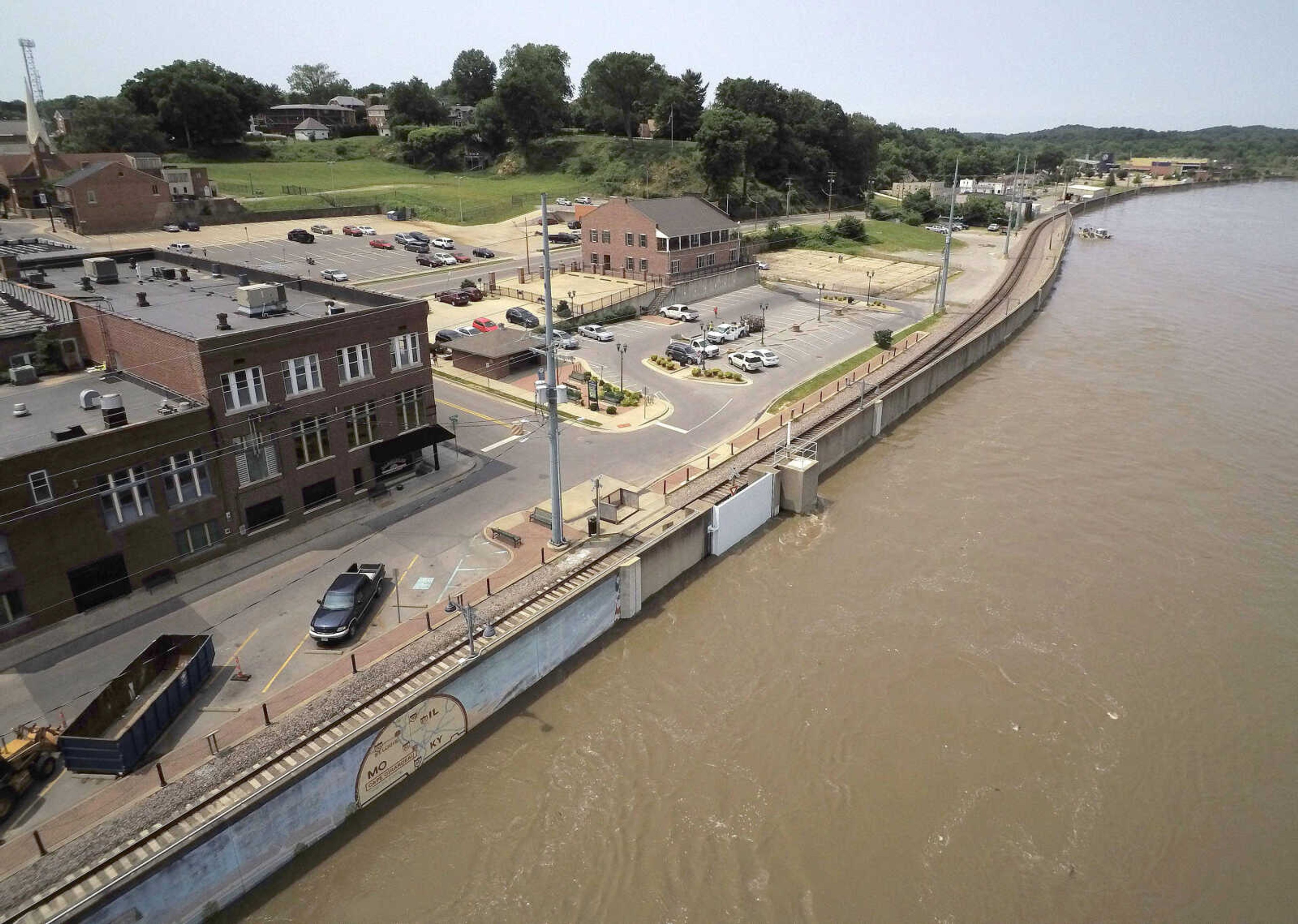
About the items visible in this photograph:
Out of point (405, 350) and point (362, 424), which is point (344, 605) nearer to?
point (362, 424)

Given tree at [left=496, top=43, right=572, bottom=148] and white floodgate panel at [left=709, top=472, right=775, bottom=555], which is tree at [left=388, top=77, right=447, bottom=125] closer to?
tree at [left=496, top=43, right=572, bottom=148]

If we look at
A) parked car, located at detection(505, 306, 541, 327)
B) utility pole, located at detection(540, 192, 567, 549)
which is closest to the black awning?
utility pole, located at detection(540, 192, 567, 549)

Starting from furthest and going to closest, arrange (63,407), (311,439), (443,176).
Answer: (443,176) → (311,439) → (63,407)

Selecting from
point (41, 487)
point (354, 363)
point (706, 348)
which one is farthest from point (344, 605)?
point (706, 348)

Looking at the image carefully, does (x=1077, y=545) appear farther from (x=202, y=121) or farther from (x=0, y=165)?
(x=202, y=121)

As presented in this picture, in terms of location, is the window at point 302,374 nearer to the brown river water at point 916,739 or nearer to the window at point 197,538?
the window at point 197,538

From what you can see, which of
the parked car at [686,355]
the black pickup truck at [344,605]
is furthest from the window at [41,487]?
the parked car at [686,355]
